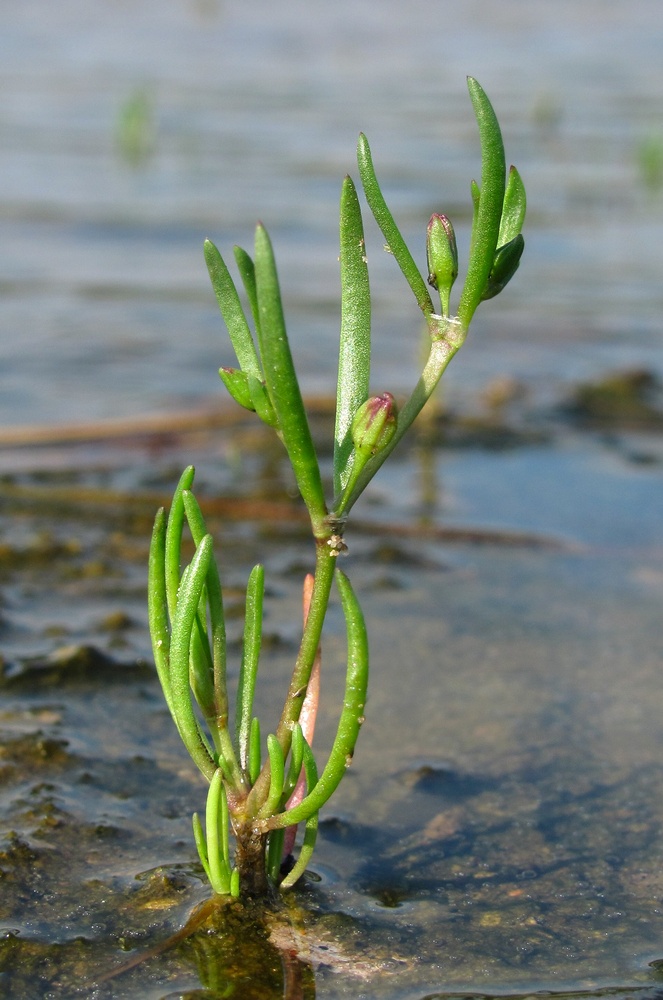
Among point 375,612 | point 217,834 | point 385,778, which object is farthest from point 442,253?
point 375,612

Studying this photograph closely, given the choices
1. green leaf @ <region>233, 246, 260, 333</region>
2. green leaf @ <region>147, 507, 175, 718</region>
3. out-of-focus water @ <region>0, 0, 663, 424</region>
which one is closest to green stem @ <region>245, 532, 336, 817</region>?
green leaf @ <region>147, 507, 175, 718</region>

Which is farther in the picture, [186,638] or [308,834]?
[308,834]

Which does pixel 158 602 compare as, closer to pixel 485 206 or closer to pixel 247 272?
pixel 247 272

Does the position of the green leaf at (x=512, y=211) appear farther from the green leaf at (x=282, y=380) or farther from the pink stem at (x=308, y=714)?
the pink stem at (x=308, y=714)

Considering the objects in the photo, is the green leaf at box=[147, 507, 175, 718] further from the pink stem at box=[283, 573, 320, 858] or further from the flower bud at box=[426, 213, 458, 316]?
the flower bud at box=[426, 213, 458, 316]

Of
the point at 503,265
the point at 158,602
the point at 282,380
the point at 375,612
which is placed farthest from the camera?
the point at 375,612

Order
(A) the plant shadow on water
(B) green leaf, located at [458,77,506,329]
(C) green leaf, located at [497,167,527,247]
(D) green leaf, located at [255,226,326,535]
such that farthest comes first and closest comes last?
(A) the plant shadow on water, (C) green leaf, located at [497,167,527,247], (B) green leaf, located at [458,77,506,329], (D) green leaf, located at [255,226,326,535]

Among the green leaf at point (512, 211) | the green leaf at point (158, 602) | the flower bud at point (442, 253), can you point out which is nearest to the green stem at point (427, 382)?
the flower bud at point (442, 253)
